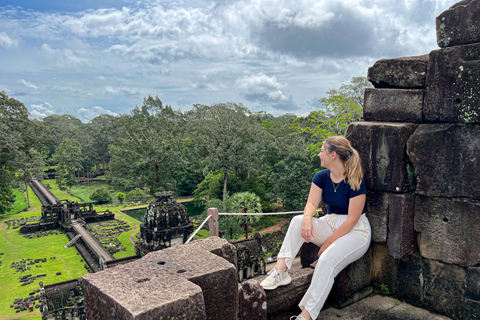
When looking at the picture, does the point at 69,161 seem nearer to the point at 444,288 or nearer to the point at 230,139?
the point at 230,139

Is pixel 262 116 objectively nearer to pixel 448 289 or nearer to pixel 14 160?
pixel 14 160

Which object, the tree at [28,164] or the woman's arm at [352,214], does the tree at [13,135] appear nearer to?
the tree at [28,164]

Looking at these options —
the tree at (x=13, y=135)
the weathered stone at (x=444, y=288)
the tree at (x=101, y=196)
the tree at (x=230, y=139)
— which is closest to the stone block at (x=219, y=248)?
the weathered stone at (x=444, y=288)

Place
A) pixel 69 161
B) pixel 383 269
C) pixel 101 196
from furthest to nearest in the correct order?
pixel 69 161 < pixel 101 196 < pixel 383 269

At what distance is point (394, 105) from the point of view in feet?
10.2

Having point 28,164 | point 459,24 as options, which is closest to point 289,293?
point 459,24

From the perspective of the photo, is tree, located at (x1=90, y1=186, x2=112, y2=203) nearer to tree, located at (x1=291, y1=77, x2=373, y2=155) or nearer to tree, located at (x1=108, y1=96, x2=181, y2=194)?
tree, located at (x1=108, y1=96, x2=181, y2=194)

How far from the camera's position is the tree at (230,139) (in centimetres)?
3086

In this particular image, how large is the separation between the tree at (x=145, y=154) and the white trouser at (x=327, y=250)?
31668mm

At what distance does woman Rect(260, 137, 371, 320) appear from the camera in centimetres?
275

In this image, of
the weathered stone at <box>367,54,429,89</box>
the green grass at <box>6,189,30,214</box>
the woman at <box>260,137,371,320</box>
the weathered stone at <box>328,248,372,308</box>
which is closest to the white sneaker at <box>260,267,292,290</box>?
the woman at <box>260,137,371,320</box>

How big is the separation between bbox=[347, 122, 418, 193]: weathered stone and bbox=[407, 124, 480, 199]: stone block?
6 cm

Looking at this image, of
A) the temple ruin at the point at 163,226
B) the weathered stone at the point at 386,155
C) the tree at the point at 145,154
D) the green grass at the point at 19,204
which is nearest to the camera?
the weathered stone at the point at 386,155

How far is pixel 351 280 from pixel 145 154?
3280 cm
